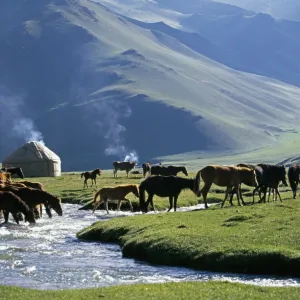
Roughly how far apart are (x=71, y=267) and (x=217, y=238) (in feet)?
18.7

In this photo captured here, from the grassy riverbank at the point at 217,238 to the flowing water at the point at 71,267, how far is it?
0.56 metres

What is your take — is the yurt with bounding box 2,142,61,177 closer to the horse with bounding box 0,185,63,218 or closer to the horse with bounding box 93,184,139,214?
the horse with bounding box 93,184,139,214

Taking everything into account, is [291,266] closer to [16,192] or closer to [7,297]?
[7,297]

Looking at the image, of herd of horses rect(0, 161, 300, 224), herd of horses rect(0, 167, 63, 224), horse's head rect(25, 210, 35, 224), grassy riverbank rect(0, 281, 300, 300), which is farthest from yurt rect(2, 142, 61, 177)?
grassy riverbank rect(0, 281, 300, 300)

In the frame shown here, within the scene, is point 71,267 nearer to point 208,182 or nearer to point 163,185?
point 163,185

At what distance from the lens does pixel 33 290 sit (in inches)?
756

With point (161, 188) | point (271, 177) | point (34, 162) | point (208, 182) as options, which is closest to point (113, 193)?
point (161, 188)

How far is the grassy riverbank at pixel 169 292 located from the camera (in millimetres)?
17859

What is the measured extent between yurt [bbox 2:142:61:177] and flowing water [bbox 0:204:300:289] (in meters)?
59.2

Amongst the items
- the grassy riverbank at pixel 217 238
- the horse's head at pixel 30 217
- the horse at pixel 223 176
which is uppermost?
the horse at pixel 223 176

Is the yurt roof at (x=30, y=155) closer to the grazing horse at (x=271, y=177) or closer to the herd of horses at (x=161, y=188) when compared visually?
the herd of horses at (x=161, y=188)

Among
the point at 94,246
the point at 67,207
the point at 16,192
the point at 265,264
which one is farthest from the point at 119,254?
the point at 67,207

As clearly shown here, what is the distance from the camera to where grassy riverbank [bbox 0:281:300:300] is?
17859 mm

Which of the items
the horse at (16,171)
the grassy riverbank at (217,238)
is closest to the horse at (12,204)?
the grassy riverbank at (217,238)
